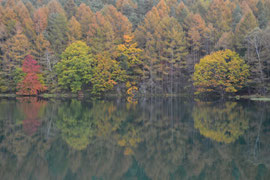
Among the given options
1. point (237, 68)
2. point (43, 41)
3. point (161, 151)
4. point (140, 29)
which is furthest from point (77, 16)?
point (161, 151)

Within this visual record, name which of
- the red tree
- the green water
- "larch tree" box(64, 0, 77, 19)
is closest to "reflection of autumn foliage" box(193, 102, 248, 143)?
the green water

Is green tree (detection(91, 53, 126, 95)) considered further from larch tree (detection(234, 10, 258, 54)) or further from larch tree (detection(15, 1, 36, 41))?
larch tree (detection(234, 10, 258, 54))

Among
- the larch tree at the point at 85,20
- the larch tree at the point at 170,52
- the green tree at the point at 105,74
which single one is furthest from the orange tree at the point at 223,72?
the larch tree at the point at 85,20

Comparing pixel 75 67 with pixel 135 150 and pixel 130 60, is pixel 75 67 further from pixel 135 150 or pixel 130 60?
pixel 135 150

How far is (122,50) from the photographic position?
161ft

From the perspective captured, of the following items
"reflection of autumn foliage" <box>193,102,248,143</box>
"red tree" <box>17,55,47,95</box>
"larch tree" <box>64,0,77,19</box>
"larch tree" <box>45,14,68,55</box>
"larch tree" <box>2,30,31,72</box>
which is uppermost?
"larch tree" <box>64,0,77,19</box>

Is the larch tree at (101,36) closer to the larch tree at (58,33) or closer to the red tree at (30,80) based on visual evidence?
the larch tree at (58,33)

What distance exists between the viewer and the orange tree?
40469 mm

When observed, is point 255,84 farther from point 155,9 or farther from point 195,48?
point 155,9

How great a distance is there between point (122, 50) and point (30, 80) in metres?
16.5

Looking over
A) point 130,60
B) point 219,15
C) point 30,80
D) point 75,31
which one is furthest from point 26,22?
point 219,15

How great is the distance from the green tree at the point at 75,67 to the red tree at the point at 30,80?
3603 mm

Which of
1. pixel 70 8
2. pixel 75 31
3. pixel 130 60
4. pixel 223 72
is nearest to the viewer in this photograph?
pixel 223 72

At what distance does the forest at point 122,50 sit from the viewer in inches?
1794
